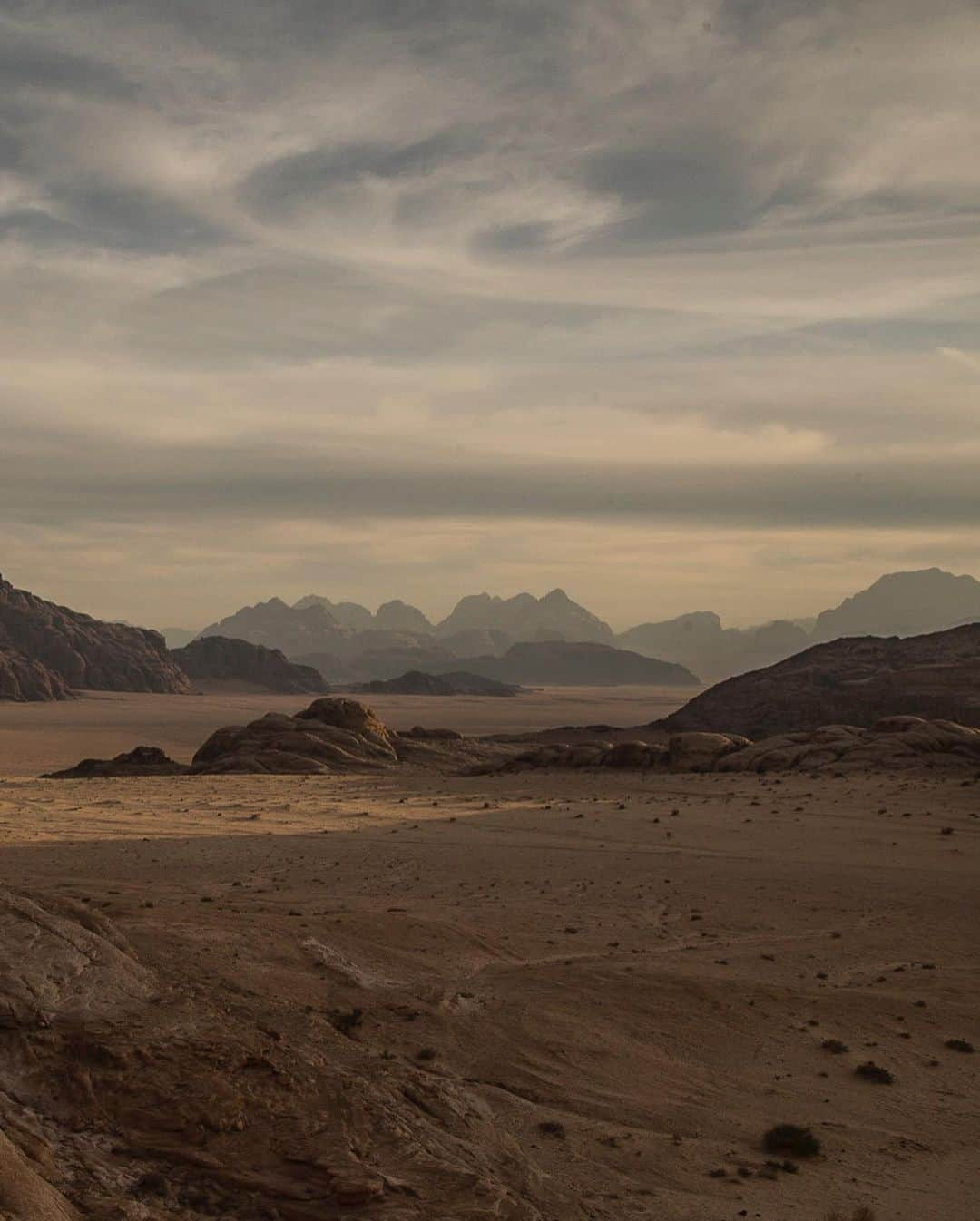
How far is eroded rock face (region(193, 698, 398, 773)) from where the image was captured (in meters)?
45.3

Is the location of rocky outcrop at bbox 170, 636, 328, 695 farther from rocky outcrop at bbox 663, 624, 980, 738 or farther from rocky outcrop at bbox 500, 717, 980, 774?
rocky outcrop at bbox 500, 717, 980, 774

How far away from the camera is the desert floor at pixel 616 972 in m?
9.45

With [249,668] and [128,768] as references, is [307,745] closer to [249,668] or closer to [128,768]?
[128,768]

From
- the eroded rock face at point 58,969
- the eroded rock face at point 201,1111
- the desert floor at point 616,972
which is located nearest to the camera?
the eroded rock face at point 201,1111

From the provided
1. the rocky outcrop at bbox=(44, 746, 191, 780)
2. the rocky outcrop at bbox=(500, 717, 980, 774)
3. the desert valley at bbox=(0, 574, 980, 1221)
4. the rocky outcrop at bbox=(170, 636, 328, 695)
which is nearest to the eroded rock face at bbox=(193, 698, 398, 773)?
the rocky outcrop at bbox=(44, 746, 191, 780)

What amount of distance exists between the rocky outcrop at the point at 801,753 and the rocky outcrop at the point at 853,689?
17.0m

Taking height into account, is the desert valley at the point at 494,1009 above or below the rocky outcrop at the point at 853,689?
below

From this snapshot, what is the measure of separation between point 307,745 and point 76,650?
394 feet

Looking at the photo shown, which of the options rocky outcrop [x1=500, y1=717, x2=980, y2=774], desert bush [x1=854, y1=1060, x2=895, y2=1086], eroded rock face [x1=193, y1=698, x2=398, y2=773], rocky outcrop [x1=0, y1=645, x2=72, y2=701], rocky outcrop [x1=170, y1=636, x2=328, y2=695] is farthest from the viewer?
rocky outcrop [x1=170, y1=636, x2=328, y2=695]

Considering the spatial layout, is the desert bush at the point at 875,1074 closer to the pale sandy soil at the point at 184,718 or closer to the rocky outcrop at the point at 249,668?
the pale sandy soil at the point at 184,718

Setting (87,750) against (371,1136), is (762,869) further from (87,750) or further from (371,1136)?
(87,750)

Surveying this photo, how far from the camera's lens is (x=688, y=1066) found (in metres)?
11.6

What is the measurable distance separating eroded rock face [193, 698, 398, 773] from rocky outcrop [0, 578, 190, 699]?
10241 centimetres

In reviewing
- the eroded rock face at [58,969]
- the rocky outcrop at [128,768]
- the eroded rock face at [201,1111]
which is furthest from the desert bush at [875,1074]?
the rocky outcrop at [128,768]
